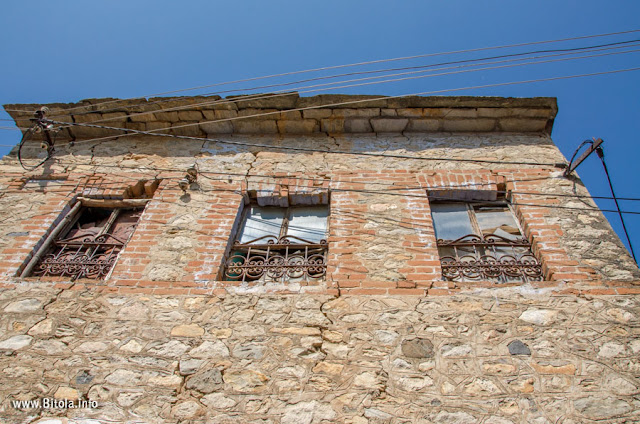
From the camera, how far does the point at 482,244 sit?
4.66 m

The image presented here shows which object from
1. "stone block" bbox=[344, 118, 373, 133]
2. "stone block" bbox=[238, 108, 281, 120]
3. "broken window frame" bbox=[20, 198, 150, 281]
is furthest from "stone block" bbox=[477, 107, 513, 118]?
"broken window frame" bbox=[20, 198, 150, 281]

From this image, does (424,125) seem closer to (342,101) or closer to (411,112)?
(411,112)

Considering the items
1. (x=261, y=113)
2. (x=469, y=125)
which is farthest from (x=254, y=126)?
(x=469, y=125)

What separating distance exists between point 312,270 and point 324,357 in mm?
1132

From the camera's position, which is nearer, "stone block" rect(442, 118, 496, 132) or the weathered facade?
the weathered facade

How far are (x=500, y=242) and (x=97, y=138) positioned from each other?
219 inches

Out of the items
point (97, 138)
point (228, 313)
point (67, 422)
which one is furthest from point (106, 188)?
point (67, 422)

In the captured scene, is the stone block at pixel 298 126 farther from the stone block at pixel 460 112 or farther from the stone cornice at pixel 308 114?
the stone block at pixel 460 112

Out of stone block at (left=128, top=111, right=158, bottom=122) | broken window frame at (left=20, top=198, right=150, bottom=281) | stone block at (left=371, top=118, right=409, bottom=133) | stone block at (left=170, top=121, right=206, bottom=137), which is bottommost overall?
broken window frame at (left=20, top=198, right=150, bottom=281)

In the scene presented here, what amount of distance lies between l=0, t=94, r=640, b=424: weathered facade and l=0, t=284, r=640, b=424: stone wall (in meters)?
0.02

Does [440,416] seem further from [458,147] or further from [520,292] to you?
[458,147]

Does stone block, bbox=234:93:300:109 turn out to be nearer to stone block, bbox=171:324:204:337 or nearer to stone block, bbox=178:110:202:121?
stone block, bbox=178:110:202:121

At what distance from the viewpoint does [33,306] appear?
157 inches

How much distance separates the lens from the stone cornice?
609cm
